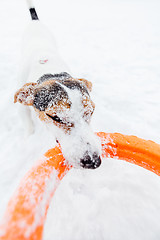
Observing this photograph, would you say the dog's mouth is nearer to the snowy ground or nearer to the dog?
the dog

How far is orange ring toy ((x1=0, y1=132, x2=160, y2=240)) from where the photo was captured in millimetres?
1330

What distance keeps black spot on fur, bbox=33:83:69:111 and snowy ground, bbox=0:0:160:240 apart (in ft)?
3.84

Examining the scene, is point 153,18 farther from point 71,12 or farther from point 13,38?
point 13,38

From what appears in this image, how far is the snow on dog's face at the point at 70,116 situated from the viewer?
1731 millimetres

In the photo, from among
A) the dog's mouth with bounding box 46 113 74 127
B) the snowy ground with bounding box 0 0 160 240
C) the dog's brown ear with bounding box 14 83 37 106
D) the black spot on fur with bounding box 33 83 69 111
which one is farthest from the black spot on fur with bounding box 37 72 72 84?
the snowy ground with bounding box 0 0 160 240

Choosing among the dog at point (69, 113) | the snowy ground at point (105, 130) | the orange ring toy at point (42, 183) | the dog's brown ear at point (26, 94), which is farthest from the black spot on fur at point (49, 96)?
the snowy ground at point (105, 130)

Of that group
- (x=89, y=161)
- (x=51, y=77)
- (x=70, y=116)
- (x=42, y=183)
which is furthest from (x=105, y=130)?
(x=42, y=183)

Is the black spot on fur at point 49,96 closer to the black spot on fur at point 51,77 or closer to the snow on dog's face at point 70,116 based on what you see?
the snow on dog's face at point 70,116

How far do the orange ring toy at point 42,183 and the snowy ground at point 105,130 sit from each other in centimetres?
49

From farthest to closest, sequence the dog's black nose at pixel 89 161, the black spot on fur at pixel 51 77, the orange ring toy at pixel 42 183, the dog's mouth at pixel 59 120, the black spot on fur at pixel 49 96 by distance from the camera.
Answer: the black spot on fur at pixel 51 77 → the black spot on fur at pixel 49 96 → the dog's mouth at pixel 59 120 → the dog's black nose at pixel 89 161 → the orange ring toy at pixel 42 183

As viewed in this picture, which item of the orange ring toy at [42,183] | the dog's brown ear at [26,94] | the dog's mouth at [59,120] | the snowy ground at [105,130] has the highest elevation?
the dog's brown ear at [26,94]

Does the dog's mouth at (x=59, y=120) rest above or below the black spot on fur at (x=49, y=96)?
below

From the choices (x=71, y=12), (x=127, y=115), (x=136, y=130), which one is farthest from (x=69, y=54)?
(x=71, y=12)

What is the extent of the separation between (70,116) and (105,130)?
5.98 ft
